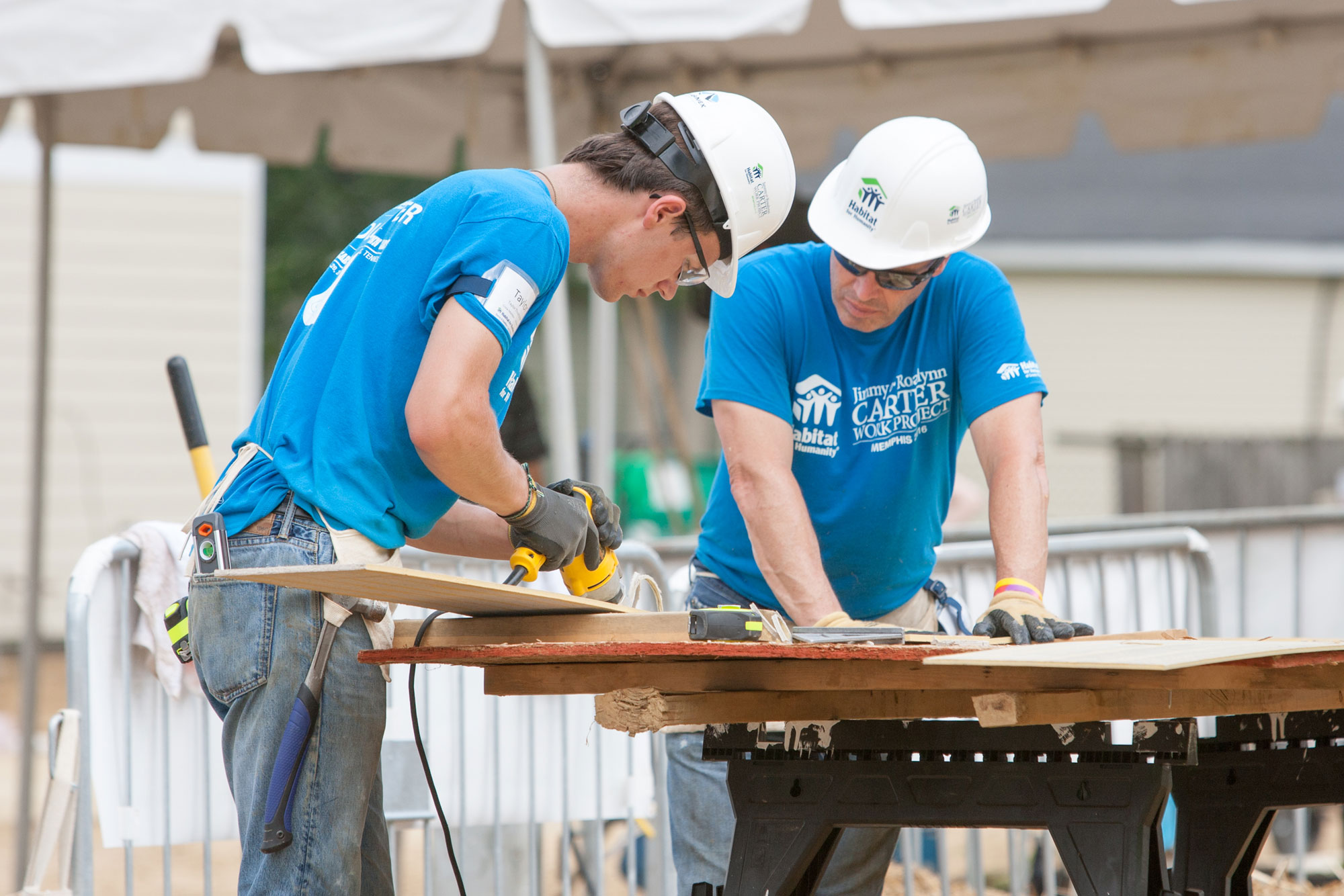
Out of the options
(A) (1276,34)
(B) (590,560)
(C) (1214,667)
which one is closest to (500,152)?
(A) (1276,34)

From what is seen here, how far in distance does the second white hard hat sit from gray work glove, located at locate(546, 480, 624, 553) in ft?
1.53

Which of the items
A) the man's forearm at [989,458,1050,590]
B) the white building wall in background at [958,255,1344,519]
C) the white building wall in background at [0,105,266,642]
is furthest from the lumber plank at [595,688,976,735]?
the white building wall in background at [958,255,1344,519]

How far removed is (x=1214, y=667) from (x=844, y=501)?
1.28 meters

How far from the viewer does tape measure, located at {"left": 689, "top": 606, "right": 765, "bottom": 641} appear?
6.32 feet

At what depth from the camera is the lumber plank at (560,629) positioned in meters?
2.01

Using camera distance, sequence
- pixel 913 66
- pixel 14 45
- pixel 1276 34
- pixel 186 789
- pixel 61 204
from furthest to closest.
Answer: pixel 61 204 < pixel 913 66 < pixel 1276 34 < pixel 14 45 < pixel 186 789

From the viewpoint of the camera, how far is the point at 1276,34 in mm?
5539

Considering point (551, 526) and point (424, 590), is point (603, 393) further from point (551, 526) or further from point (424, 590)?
point (424, 590)

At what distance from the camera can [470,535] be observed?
8.48 feet

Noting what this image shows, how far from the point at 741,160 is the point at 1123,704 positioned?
3.66 feet

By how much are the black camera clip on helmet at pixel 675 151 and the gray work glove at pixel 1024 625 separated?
2.88 ft

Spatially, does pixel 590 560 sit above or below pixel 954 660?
above

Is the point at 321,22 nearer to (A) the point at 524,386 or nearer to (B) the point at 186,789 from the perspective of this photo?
(A) the point at 524,386

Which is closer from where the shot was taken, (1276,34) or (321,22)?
(321,22)
